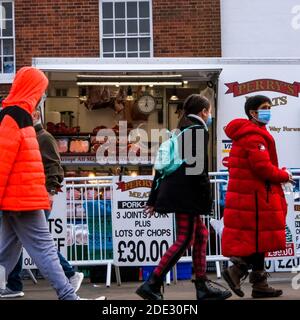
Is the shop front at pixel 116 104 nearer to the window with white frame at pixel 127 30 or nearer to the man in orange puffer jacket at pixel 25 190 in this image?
the window with white frame at pixel 127 30

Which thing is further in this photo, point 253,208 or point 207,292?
point 253,208

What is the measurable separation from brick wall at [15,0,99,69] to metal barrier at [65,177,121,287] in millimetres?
6688

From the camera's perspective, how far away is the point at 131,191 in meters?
8.38

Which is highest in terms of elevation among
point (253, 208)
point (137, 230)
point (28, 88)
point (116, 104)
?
point (116, 104)

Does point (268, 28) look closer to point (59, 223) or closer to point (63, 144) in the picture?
point (63, 144)

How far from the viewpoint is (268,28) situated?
47.6 ft

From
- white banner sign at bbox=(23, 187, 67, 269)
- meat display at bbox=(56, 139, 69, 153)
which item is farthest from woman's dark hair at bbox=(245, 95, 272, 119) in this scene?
meat display at bbox=(56, 139, 69, 153)

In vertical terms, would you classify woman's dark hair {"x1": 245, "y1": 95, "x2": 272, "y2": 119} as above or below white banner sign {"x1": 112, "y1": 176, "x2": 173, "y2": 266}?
above

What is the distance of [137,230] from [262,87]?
373 centimetres

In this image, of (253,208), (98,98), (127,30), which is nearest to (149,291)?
(253,208)

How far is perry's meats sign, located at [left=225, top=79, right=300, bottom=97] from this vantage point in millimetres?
10812

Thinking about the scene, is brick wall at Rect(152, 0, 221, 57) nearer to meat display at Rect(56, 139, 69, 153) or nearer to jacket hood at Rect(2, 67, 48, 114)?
meat display at Rect(56, 139, 69, 153)

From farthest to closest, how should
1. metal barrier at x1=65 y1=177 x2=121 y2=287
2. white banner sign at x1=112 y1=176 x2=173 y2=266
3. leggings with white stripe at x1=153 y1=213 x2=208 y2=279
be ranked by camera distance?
1. metal barrier at x1=65 y1=177 x2=121 y2=287
2. white banner sign at x1=112 y1=176 x2=173 y2=266
3. leggings with white stripe at x1=153 y1=213 x2=208 y2=279

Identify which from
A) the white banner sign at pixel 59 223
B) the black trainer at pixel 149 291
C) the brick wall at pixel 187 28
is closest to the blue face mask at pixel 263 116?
the black trainer at pixel 149 291
